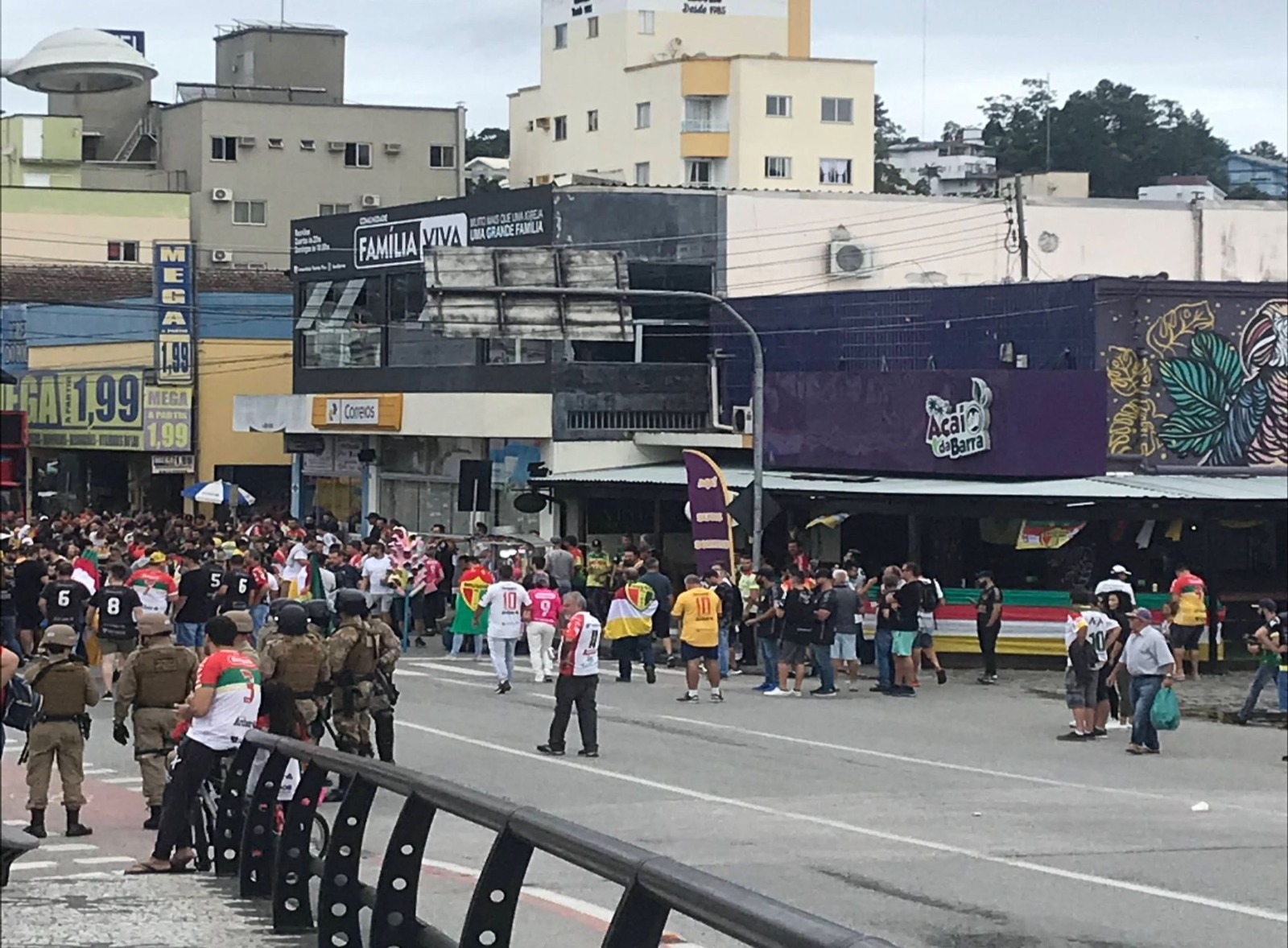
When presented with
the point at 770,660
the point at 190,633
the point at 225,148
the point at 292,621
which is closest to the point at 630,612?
the point at 770,660

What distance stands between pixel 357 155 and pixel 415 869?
56041 mm

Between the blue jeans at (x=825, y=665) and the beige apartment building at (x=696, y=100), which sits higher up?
the beige apartment building at (x=696, y=100)

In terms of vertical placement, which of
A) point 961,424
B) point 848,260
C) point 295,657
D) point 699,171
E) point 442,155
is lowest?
point 295,657

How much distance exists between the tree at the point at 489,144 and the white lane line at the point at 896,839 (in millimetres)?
74805

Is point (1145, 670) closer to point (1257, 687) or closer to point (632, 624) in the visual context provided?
point (1257, 687)

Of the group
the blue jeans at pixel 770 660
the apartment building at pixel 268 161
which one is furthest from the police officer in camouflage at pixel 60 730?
the apartment building at pixel 268 161

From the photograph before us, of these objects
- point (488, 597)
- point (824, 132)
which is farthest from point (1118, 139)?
point (488, 597)

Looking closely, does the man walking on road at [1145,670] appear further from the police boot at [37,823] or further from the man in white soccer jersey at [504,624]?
the police boot at [37,823]

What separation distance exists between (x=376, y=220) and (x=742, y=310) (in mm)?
10648

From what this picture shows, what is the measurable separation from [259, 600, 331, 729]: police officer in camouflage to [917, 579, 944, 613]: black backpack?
12858mm

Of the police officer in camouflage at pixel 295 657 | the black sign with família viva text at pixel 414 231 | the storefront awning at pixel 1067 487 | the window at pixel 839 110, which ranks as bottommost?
the police officer in camouflage at pixel 295 657

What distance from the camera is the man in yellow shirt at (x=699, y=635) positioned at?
24297 millimetres

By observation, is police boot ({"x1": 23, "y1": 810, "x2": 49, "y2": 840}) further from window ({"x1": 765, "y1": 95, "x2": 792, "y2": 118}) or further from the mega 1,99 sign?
window ({"x1": 765, "y1": 95, "x2": 792, "y2": 118})

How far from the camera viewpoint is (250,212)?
60.6m
